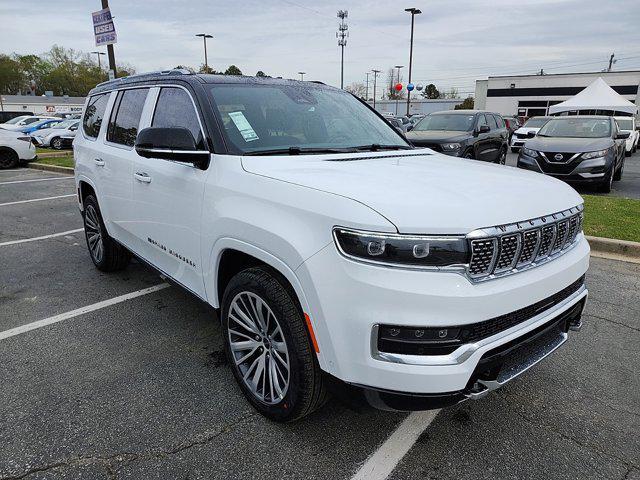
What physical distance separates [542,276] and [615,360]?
1.62 m

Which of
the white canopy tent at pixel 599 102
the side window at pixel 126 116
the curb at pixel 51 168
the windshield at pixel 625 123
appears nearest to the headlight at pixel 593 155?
the side window at pixel 126 116

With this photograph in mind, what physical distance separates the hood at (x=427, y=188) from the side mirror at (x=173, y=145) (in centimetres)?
32

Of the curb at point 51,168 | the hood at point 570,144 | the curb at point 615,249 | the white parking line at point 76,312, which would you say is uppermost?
the hood at point 570,144

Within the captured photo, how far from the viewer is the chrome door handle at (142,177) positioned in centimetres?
339

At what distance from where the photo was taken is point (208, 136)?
2.82m

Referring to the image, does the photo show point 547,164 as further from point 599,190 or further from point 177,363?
point 177,363

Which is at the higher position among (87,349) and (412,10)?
(412,10)

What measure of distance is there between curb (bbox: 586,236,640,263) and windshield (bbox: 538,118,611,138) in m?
5.53

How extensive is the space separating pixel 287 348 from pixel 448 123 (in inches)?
425

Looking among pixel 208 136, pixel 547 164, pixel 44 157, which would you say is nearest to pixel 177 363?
pixel 208 136

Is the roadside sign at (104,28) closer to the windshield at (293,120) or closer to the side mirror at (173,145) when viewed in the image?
the windshield at (293,120)

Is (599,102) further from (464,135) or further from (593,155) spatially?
(593,155)

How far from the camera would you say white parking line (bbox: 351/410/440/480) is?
225 centimetres

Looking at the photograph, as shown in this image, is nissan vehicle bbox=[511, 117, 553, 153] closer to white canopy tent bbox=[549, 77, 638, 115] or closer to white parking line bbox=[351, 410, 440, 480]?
white canopy tent bbox=[549, 77, 638, 115]
